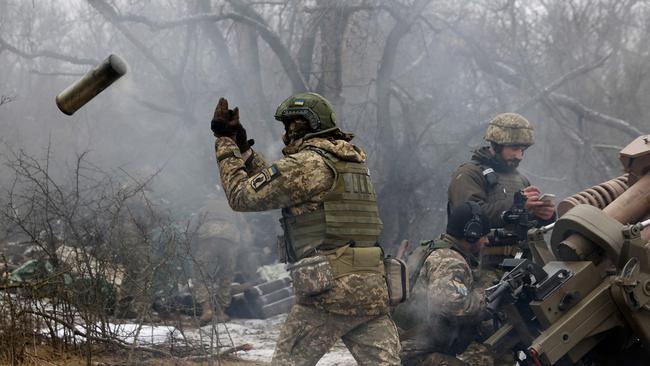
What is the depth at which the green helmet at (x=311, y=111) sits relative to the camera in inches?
169

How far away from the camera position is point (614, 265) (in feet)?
13.4

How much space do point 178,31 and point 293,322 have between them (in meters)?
8.79

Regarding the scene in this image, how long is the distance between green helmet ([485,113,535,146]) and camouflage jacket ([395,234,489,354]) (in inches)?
41.4

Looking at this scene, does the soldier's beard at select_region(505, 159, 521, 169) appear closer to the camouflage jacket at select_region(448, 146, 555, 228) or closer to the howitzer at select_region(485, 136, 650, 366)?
the camouflage jacket at select_region(448, 146, 555, 228)

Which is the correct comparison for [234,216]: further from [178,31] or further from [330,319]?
[330,319]

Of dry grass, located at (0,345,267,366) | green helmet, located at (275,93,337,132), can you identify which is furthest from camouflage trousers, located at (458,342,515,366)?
green helmet, located at (275,93,337,132)

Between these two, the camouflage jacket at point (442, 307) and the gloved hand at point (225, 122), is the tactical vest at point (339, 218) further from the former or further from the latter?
the camouflage jacket at point (442, 307)

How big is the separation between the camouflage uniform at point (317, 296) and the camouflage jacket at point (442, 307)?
1.18 meters

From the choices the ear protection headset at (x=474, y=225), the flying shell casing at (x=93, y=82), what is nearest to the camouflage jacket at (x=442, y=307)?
the ear protection headset at (x=474, y=225)

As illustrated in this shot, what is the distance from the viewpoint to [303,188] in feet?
13.5

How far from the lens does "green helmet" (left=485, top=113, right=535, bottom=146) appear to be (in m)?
6.36

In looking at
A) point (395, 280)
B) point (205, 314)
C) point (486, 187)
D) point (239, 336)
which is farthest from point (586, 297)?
point (205, 314)

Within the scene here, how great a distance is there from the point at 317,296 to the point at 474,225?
6.22 ft

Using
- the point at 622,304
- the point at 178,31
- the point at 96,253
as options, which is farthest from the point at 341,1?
the point at 622,304
